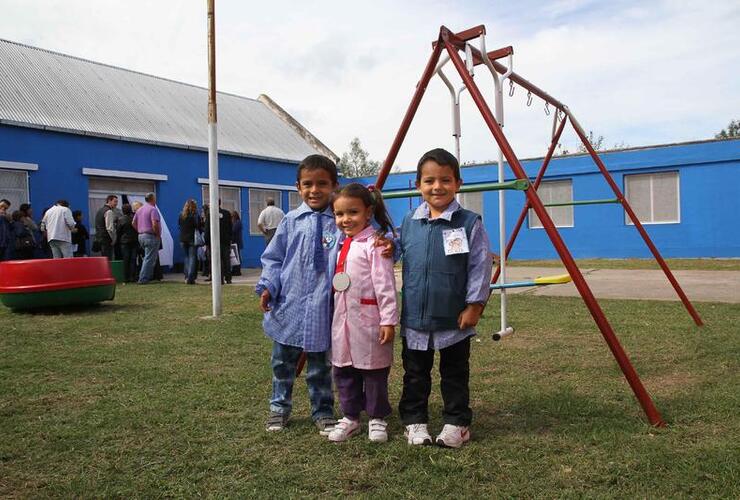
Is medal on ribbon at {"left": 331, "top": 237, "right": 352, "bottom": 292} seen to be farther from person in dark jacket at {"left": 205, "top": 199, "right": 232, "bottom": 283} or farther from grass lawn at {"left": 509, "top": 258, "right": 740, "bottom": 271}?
grass lawn at {"left": 509, "top": 258, "right": 740, "bottom": 271}

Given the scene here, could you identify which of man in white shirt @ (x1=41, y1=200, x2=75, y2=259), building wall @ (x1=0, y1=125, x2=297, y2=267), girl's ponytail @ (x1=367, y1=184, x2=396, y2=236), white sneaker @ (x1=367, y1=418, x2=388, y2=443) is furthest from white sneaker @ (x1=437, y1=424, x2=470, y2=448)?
building wall @ (x1=0, y1=125, x2=297, y2=267)

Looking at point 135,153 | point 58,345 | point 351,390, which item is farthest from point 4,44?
point 351,390

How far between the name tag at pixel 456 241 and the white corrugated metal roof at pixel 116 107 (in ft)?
40.5

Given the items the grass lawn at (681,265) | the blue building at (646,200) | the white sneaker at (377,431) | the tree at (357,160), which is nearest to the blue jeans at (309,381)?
the white sneaker at (377,431)

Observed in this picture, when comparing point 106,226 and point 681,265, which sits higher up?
point 106,226

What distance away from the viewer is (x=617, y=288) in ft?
30.4

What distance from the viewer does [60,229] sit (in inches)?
420

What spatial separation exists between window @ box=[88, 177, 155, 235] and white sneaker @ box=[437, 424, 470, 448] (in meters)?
13.0

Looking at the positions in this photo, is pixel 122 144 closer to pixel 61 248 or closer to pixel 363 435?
pixel 61 248

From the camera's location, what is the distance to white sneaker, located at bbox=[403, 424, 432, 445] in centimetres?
273

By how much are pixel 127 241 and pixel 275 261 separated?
8993 mm

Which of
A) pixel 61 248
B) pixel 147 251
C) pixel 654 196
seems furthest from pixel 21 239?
pixel 654 196

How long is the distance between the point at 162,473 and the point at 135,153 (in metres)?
13.6

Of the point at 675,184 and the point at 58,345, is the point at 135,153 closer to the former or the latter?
the point at 58,345
